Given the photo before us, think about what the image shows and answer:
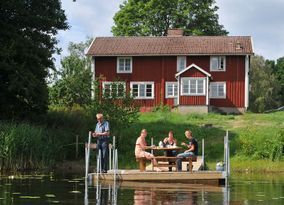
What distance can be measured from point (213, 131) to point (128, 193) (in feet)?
70.9

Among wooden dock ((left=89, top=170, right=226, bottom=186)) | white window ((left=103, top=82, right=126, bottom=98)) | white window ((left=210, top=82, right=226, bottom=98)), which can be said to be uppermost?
white window ((left=210, top=82, right=226, bottom=98))

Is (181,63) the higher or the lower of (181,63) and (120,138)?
the higher

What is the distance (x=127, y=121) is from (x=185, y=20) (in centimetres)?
4126

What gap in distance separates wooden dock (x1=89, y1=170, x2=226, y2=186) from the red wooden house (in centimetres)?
3426

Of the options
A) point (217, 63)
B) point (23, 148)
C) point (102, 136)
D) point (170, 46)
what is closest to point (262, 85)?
point (217, 63)

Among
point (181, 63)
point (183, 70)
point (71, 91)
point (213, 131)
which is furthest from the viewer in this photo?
point (181, 63)

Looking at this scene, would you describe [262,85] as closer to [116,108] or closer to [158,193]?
[116,108]

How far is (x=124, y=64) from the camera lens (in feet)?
195

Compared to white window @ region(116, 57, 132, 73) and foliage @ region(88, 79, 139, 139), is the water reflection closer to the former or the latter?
foliage @ region(88, 79, 139, 139)

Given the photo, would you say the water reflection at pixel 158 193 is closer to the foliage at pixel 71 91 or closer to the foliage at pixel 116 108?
the foliage at pixel 116 108

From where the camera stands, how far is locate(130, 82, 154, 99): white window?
192ft

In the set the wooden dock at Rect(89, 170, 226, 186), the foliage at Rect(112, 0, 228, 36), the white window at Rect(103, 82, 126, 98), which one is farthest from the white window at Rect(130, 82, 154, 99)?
the wooden dock at Rect(89, 170, 226, 186)

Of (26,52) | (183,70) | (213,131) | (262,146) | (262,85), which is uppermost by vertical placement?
(262,85)

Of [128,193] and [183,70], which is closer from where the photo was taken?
[128,193]
